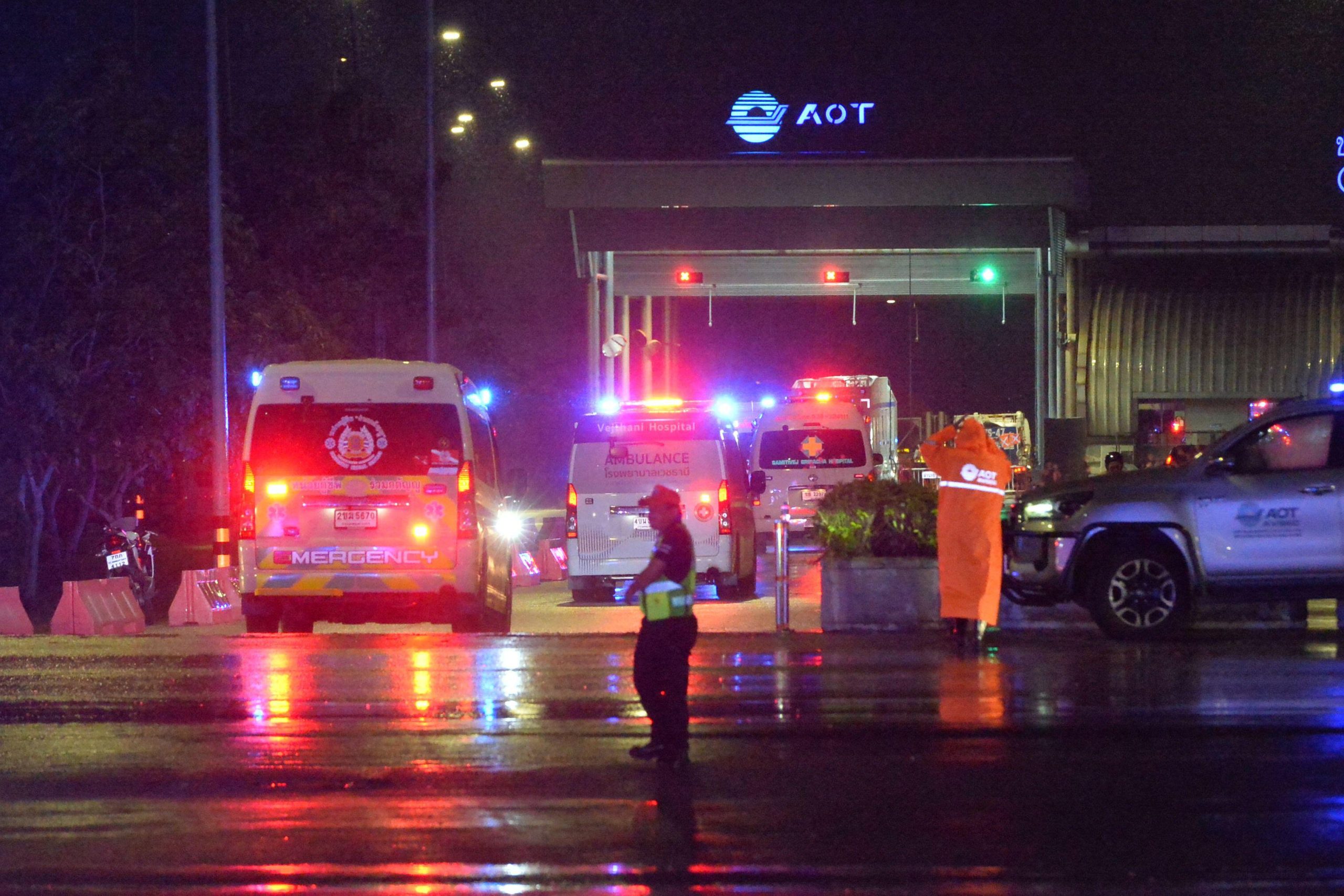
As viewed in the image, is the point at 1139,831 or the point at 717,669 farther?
the point at 717,669

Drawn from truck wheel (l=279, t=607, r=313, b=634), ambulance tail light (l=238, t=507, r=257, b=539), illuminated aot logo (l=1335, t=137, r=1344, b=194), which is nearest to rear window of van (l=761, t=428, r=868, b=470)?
illuminated aot logo (l=1335, t=137, r=1344, b=194)

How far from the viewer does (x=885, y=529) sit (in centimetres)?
1439

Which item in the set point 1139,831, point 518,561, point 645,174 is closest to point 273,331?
point 518,561

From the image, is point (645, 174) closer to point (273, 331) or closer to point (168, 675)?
point (273, 331)

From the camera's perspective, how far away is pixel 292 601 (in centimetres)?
1483

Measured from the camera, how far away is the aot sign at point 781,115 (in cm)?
2817

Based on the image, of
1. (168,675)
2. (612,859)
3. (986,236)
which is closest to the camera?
(612,859)

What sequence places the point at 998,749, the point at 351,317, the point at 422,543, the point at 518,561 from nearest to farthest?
the point at 998,749, the point at 422,543, the point at 518,561, the point at 351,317

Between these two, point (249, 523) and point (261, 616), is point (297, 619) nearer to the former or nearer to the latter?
point (261, 616)

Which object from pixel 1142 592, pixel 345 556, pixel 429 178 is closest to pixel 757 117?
pixel 429 178

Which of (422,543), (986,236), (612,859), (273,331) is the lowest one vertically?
(612,859)

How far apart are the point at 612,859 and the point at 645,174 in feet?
76.3

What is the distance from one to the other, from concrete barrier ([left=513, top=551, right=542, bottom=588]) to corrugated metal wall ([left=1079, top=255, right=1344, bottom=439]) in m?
16.9

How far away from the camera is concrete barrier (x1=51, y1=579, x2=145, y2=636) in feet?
53.9
